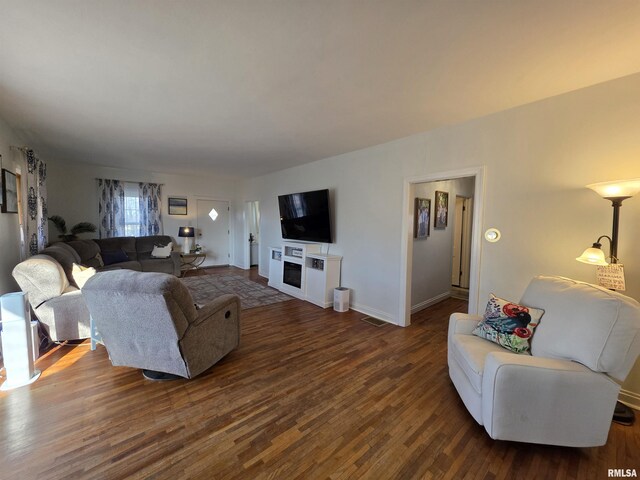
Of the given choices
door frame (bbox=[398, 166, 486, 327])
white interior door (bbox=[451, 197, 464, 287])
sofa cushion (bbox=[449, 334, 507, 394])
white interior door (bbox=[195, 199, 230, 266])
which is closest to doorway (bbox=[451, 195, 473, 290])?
white interior door (bbox=[451, 197, 464, 287])

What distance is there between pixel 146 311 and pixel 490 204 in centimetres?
322

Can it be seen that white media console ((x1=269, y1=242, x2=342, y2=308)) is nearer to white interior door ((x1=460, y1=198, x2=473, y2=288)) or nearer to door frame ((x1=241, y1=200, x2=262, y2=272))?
door frame ((x1=241, y1=200, x2=262, y2=272))

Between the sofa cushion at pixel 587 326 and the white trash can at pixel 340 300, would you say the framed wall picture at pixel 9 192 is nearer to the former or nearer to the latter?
the white trash can at pixel 340 300

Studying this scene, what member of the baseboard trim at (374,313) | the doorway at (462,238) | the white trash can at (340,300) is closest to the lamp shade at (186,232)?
the white trash can at (340,300)

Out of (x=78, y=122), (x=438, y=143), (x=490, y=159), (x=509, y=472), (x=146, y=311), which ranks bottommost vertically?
(x=509, y=472)

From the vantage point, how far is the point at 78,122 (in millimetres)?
3031

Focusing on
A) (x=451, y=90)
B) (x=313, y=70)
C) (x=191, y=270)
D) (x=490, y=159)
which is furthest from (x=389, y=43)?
(x=191, y=270)

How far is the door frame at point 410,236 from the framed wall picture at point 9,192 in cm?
446

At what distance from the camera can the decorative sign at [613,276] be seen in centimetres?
182

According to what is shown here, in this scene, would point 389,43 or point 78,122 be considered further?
point 78,122

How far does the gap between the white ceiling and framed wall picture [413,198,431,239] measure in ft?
4.08

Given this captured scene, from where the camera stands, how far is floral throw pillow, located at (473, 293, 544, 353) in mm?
1935

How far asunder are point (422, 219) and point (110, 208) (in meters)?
6.56

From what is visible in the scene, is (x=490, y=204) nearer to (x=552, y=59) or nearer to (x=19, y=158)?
(x=552, y=59)
